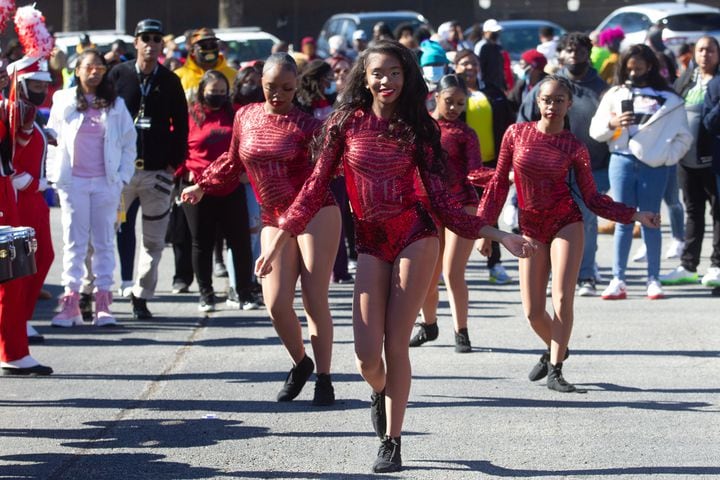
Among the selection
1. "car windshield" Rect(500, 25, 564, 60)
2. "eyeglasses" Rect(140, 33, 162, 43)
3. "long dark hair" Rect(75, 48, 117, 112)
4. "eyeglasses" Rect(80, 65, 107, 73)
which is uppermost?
"eyeglasses" Rect(140, 33, 162, 43)

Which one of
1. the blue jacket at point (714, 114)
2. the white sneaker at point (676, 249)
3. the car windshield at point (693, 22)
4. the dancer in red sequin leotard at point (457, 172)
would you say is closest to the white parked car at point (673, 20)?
the car windshield at point (693, 22)

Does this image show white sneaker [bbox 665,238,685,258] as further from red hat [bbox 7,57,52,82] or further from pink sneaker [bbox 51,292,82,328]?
red hat [bbox 7,57,52,82]

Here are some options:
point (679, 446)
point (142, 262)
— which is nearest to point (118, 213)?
point (142, 262)

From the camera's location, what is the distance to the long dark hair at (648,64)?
37.8ft

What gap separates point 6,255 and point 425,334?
12.6 ft

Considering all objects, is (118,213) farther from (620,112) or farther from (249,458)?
(249,458)

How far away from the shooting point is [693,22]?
97.1ft

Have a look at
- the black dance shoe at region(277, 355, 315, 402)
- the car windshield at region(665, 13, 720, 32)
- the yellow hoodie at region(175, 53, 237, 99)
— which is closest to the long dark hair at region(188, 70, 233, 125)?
the yellow hoodie at region(175, 53, 237, 99)

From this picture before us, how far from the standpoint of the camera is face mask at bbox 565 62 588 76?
12.1 metres

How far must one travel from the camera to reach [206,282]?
38.4 feet

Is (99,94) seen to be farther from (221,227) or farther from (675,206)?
→ (675,206)

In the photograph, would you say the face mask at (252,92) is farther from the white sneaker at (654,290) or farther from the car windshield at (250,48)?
the car windshield at (250,48)

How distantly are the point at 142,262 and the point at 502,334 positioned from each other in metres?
2.96

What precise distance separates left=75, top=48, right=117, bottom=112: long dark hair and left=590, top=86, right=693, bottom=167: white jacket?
13.2 ft
